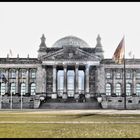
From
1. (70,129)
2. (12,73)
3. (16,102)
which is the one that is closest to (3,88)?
(12,73)

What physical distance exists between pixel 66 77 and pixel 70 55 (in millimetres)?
5828

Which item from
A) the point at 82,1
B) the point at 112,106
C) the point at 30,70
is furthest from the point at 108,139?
the point at 30,70

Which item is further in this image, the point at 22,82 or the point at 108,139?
the point at 22,82

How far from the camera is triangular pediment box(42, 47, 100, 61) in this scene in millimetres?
94938

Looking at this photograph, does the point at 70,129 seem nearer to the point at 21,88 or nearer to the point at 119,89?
the point at 21,88

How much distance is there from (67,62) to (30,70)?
37.4 ft

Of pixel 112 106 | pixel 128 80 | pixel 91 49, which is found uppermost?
pixel 91 49

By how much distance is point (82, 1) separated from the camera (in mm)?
14422

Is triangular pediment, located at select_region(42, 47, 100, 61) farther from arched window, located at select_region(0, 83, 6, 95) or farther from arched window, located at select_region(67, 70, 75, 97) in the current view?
arched window, located at select_region(0, 83, 6, 95)

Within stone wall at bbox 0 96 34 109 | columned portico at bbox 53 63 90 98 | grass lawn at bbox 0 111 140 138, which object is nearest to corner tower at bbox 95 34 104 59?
columned portico at bbox 53 63 90 98

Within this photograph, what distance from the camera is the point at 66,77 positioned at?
95000mm

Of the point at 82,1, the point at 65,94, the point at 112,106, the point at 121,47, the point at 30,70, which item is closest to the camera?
the point at 82,1

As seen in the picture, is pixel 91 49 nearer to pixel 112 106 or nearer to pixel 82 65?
pixel 82 65

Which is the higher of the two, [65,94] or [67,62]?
[67,62]
